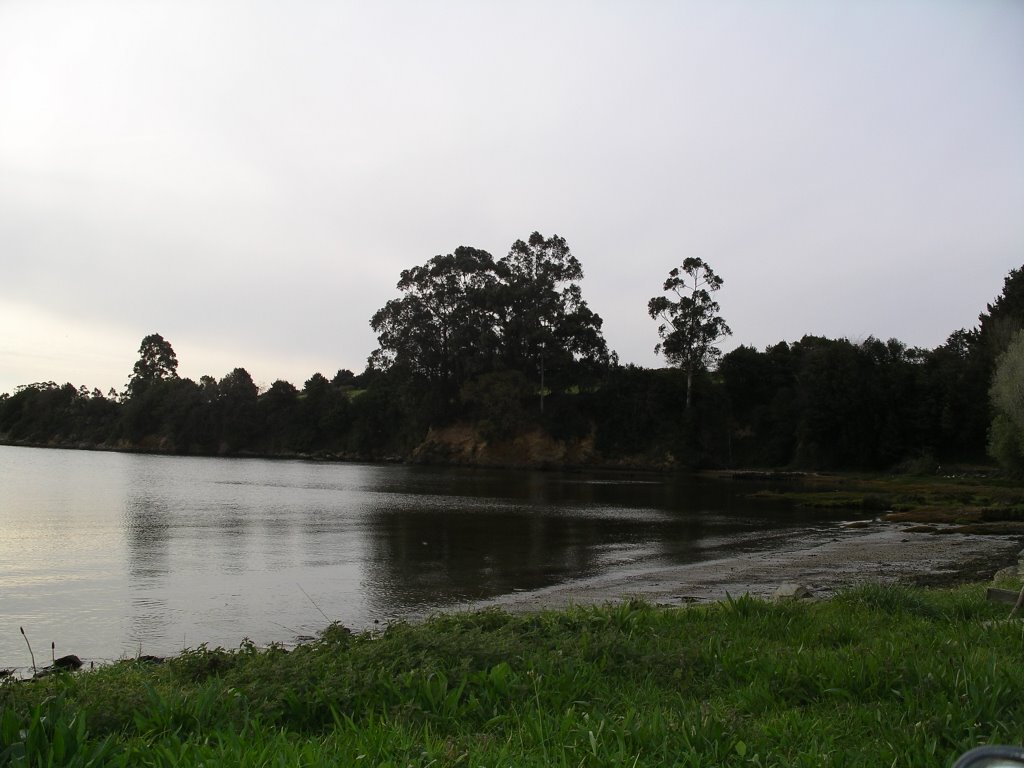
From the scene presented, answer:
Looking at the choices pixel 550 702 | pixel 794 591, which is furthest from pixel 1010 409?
pixel 550 702

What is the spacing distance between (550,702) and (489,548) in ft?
56.1

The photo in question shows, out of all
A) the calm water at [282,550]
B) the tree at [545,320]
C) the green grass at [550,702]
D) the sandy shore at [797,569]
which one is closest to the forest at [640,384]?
the tree at [545,320]

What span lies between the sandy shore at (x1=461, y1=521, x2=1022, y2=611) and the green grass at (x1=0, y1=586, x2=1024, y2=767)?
5.53 meters

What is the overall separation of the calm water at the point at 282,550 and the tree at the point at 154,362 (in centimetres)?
8263

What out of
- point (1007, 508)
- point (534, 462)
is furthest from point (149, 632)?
point (534, 462)

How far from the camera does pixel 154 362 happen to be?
121 metres

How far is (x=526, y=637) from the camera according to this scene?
7.05 meters

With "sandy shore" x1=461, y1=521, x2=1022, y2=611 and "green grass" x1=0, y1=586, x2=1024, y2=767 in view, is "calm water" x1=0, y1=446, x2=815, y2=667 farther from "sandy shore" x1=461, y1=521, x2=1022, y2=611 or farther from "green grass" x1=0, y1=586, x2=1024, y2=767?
"green grass" x1=0, y1=586, x2=1024, y2=767

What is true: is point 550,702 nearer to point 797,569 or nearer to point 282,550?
point 797,569

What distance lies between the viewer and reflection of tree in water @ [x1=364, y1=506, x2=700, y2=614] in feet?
53.0

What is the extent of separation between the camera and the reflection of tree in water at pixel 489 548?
16156mm

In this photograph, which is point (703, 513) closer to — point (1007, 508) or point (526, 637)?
point (1007, 508)

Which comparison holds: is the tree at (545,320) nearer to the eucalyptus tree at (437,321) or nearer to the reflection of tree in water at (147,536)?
the eucalyptus tree at (437,321)

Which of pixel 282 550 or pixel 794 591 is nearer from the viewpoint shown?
pixel 794 591
